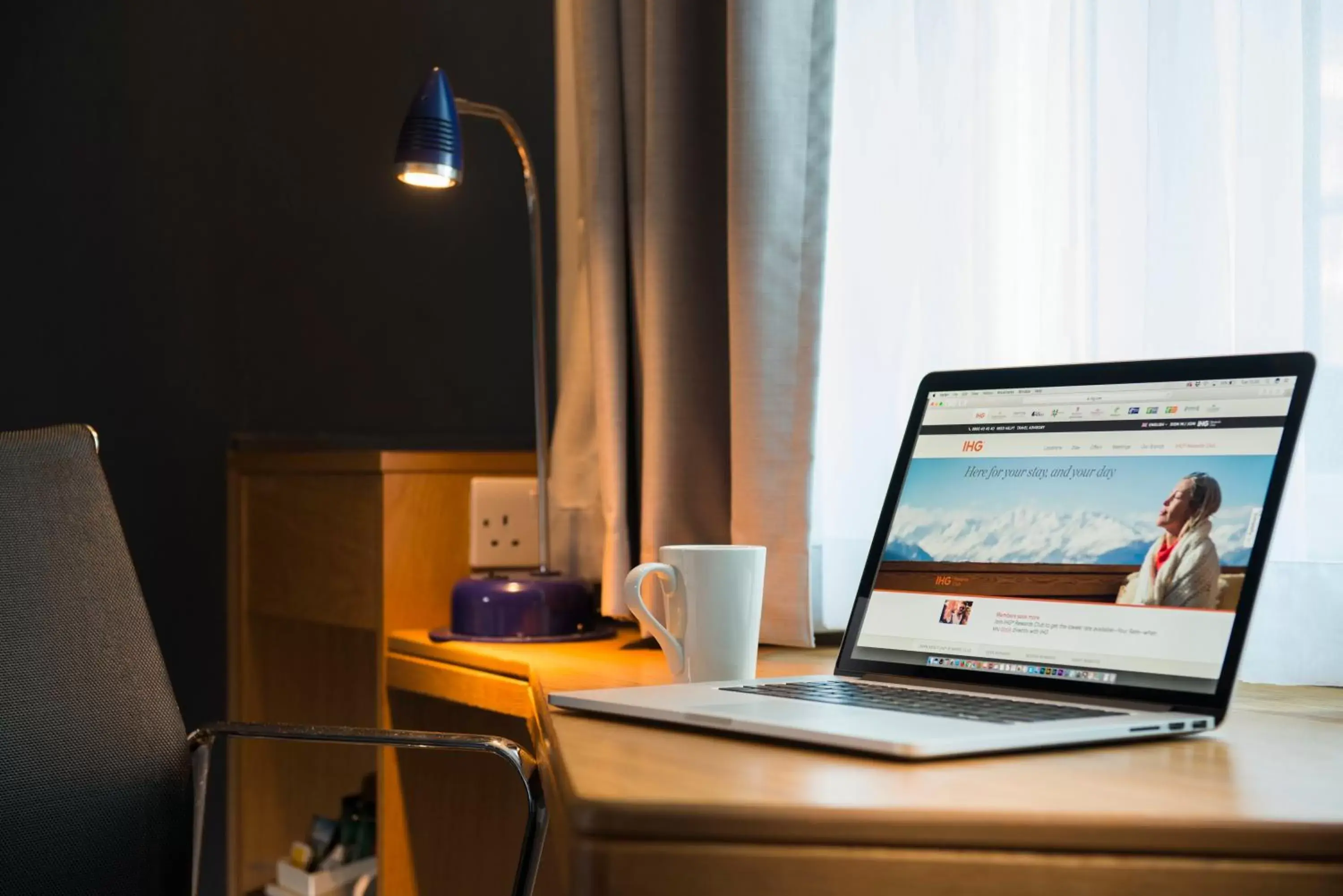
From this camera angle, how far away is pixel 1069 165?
1.25 metres

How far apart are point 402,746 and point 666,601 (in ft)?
0.81

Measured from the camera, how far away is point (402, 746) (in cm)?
110

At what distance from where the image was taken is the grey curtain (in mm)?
1352

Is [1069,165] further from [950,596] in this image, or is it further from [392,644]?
[392,644]

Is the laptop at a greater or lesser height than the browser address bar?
lesser

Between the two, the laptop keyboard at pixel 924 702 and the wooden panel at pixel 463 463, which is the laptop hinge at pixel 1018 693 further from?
the wooden panel at pixel 463 463

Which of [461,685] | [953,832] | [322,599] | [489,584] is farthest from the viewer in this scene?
[322,599]

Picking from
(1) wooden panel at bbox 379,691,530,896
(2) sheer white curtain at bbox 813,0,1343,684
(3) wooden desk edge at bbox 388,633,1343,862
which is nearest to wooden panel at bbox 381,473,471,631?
(1) wooden panel at bbox 379,691,530,896

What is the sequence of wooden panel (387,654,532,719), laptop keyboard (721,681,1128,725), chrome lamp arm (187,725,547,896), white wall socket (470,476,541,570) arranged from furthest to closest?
white wall socket (470,476,541,570) → wooden panel (387,654,532,719) → chrome lamp arm (187,725,547,896) → laptop keyboard (721,681,1128,725)

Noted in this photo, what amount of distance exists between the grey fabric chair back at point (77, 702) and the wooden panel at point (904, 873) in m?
0.69

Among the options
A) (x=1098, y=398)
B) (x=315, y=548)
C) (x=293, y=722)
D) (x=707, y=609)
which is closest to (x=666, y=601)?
(x=707, y=609)

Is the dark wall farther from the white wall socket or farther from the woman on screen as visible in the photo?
the woman on screen

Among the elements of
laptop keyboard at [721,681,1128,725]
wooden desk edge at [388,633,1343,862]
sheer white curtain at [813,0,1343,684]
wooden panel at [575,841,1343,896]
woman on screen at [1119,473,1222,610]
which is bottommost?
wooden panel at [575,841,1343,896]

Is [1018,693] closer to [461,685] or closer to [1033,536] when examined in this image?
[1033,536]
